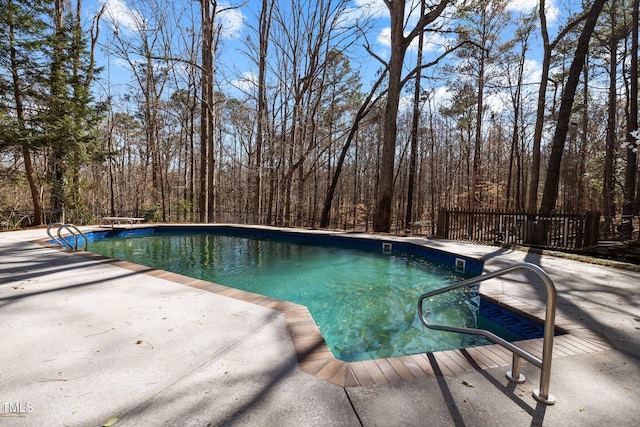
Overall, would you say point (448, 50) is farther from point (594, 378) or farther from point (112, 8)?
point (112, 8)

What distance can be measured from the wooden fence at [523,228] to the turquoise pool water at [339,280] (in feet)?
8.24

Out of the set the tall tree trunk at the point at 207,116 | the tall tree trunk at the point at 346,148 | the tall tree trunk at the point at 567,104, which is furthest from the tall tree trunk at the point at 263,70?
the tall tree trunk at the point at 567,104

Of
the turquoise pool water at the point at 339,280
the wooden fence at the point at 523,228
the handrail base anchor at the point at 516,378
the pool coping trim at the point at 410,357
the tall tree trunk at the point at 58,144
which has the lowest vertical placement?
the turquoise pool water at the point at 339,280

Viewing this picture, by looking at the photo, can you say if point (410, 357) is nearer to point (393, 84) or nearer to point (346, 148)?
point (393, 84)

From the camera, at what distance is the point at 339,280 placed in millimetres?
4844

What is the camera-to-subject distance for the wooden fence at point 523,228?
639 centimetres

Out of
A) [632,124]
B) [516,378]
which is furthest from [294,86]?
[632,124]

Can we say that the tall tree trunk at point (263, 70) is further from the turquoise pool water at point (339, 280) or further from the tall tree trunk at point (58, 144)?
the tall tree trunk at point (58, 144)

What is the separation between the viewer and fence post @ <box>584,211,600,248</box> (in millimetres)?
6305

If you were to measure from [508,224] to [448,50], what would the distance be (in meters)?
5.99

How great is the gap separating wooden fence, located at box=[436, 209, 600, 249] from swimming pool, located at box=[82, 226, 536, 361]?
2326 mm

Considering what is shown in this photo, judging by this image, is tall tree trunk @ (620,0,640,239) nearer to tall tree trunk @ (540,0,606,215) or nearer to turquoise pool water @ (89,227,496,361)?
tall tree trunk @ (540,0,606,215)

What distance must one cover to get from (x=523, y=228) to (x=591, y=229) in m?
1.24

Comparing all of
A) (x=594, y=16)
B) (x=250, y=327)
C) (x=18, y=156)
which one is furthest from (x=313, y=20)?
(x=250, y=327)
